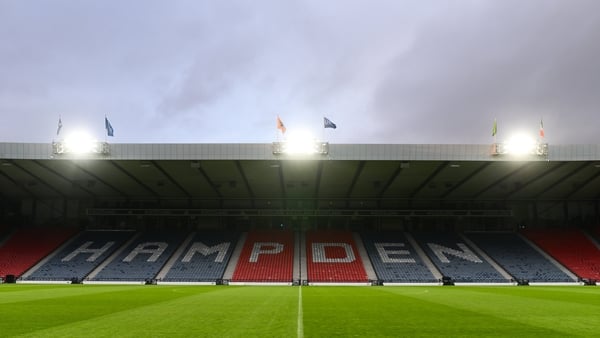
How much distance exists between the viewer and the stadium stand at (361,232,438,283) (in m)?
39.2

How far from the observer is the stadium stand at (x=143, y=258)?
38.8 m

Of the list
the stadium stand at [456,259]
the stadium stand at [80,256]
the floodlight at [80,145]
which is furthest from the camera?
the stadium stand at [456,259]

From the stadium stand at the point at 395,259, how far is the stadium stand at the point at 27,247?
29.9m

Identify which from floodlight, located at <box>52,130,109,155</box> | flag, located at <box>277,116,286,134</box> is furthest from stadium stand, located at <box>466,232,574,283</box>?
floodlight, located at <box>52,130,109,155</box>

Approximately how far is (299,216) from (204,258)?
35.0 ft

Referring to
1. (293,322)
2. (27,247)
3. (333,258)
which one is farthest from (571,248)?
(27,247)

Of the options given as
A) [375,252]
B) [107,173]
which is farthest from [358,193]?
[107,173]

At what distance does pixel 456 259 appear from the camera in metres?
42.3

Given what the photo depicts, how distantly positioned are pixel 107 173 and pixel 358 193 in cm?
2246

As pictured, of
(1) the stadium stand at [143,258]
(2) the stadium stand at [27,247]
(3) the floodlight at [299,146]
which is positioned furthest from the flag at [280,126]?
(2) the stadium stand at [27,247]

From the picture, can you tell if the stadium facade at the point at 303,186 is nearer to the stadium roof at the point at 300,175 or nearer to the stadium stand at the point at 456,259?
the stadium roof at the point at 300,175

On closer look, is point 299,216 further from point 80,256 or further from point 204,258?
point 80,256

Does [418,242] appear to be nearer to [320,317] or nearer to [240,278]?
[240,278]

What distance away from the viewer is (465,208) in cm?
4694
